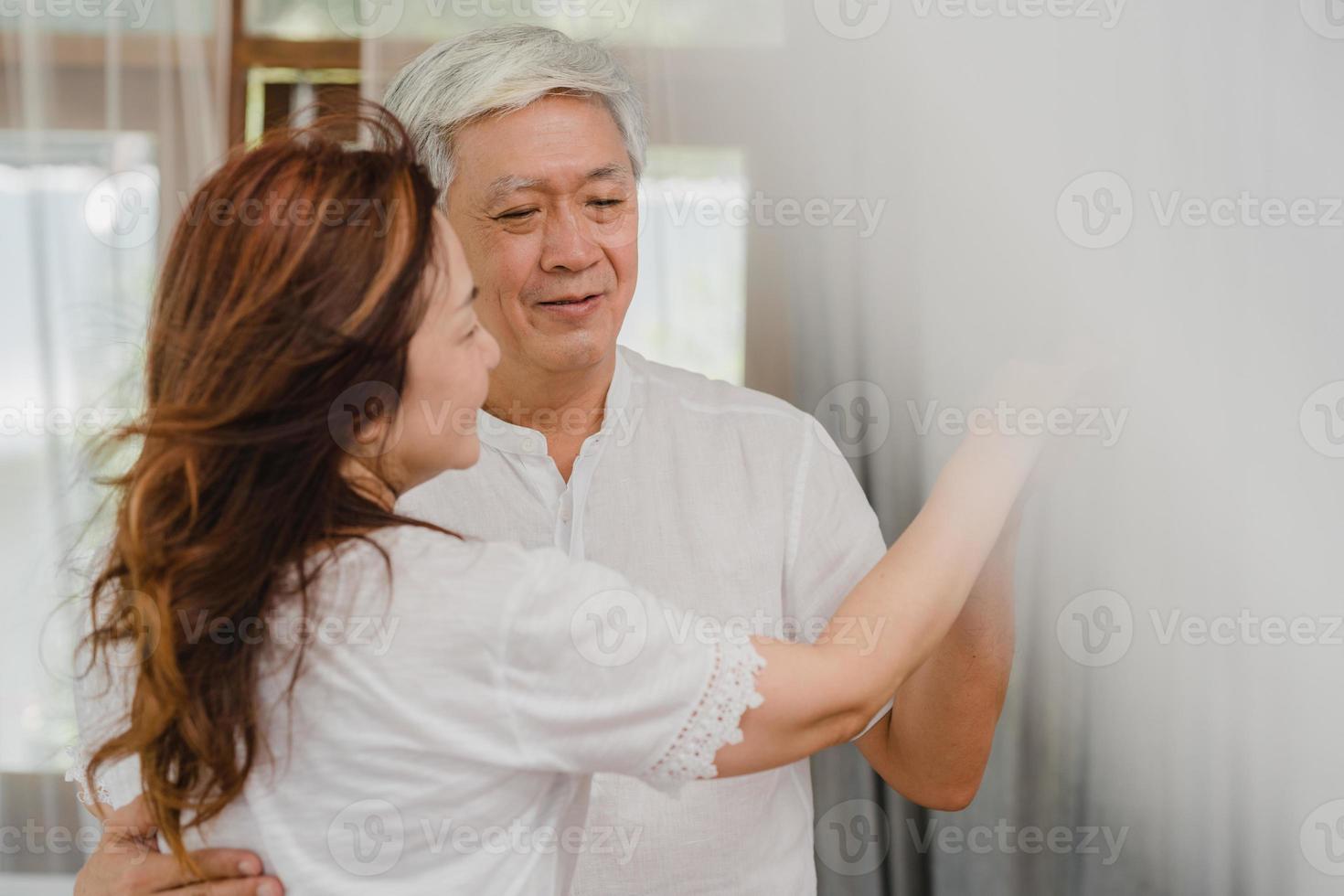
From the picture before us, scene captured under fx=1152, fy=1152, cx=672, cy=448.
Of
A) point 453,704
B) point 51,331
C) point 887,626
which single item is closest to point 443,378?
point 453,704

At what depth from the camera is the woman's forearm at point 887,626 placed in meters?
0.89

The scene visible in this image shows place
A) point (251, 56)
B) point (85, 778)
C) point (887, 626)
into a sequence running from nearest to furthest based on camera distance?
point (887, 626)
point (85, 778)
point (251, 56)

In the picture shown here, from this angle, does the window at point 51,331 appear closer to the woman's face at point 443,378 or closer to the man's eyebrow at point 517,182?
the man's eyebrow at point 517,182

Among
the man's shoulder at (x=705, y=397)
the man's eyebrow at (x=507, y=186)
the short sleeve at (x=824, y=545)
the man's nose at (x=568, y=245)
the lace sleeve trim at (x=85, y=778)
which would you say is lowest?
the lace sleeve trim at (x=85, y=778)

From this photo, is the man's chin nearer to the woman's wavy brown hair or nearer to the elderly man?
the elderly man

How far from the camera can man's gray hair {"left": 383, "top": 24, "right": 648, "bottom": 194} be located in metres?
1.39

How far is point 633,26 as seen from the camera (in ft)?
8.80

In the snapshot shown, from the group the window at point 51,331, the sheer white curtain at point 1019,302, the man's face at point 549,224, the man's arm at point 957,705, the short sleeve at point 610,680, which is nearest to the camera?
the short sleeve at point 610,680

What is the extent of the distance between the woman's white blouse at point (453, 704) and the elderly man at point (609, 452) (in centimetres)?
50

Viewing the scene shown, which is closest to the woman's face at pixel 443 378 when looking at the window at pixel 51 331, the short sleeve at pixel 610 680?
the short sleeve at pixel 610 680

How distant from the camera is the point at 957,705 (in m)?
1.34

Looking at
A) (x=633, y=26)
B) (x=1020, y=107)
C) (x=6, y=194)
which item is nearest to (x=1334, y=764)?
(x=1020, y=107)

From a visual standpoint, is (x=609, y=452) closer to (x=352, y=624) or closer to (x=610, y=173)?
(x=610, y=173)

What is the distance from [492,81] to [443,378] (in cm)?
61
